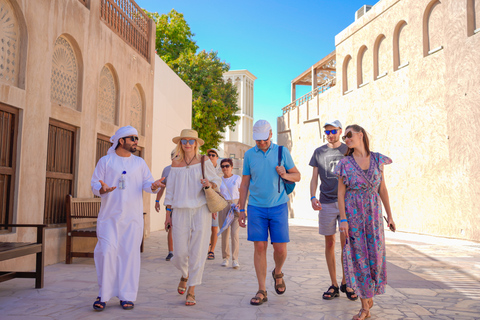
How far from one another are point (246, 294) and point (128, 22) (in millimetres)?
8207

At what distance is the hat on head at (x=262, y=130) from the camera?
4703 millimetres

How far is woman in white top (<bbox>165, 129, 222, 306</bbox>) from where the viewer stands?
4.62 meters

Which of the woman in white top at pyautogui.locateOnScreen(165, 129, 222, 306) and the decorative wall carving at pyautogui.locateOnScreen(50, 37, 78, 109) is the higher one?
the decorative wall carving at pyautogui.locateOnScreen(50, 37, 78, 109)

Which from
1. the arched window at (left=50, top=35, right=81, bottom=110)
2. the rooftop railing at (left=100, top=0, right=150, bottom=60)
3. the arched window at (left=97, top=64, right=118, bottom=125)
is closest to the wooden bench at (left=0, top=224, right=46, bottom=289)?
the arched window at (left=50, top=35, right=81, bottom=110)

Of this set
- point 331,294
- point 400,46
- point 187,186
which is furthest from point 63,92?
point 400,46

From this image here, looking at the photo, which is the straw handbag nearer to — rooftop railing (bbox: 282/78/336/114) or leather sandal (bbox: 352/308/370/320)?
leather sandal (bbox: 352/308/370/320)

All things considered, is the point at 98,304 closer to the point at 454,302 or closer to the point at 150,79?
the point at 454,302

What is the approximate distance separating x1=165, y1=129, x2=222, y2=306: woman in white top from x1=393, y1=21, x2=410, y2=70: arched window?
12.3 metres

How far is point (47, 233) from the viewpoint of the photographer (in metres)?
6.84

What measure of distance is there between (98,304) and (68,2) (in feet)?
17.9

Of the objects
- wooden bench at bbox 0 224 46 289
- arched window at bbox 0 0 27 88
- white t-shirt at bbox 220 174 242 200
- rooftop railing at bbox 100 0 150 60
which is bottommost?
wooden bench at bbox 0 224 46 289

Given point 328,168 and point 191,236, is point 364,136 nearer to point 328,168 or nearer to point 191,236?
point 328,168

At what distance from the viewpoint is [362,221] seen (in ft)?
13.0

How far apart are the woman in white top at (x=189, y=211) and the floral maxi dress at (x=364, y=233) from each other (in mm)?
1552
